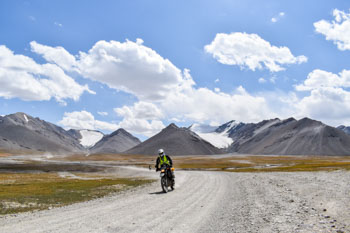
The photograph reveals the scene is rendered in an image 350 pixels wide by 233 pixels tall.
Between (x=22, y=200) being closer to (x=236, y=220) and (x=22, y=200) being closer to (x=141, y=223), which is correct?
(x=141, y=223)

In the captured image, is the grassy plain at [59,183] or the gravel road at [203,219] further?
the grassy plain at [59,183]

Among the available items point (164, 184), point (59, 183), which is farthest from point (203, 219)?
point (59, 183)

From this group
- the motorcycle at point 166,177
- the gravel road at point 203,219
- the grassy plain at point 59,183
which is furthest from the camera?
the motorcycle at point 166,177

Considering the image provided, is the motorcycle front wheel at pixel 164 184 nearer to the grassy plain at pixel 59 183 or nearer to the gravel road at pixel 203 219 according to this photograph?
the grassy plain at pixel 59 183

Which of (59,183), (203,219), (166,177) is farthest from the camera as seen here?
(59,183)

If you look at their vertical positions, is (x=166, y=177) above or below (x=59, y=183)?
above

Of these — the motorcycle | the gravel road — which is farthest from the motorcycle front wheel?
the gravel road

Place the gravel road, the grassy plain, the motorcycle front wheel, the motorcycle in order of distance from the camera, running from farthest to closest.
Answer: the motorcycle < the motorcycle front wheel < the grassy plain < the gravel road

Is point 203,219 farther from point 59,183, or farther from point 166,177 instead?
point 59,183

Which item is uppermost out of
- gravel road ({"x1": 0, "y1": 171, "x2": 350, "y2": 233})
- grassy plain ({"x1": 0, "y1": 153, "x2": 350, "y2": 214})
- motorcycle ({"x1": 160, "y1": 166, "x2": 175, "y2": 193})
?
motorcycle ({"x1": 160, "y1": 166, "x2": 175, "y2": 193})

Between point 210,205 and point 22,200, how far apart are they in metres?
15.4

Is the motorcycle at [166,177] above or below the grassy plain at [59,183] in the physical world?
above

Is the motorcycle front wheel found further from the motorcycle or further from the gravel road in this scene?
the gravel road

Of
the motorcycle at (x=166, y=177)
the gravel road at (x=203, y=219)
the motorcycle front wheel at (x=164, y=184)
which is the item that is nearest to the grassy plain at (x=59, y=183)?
the motorcycle at (x=166, y=177)
